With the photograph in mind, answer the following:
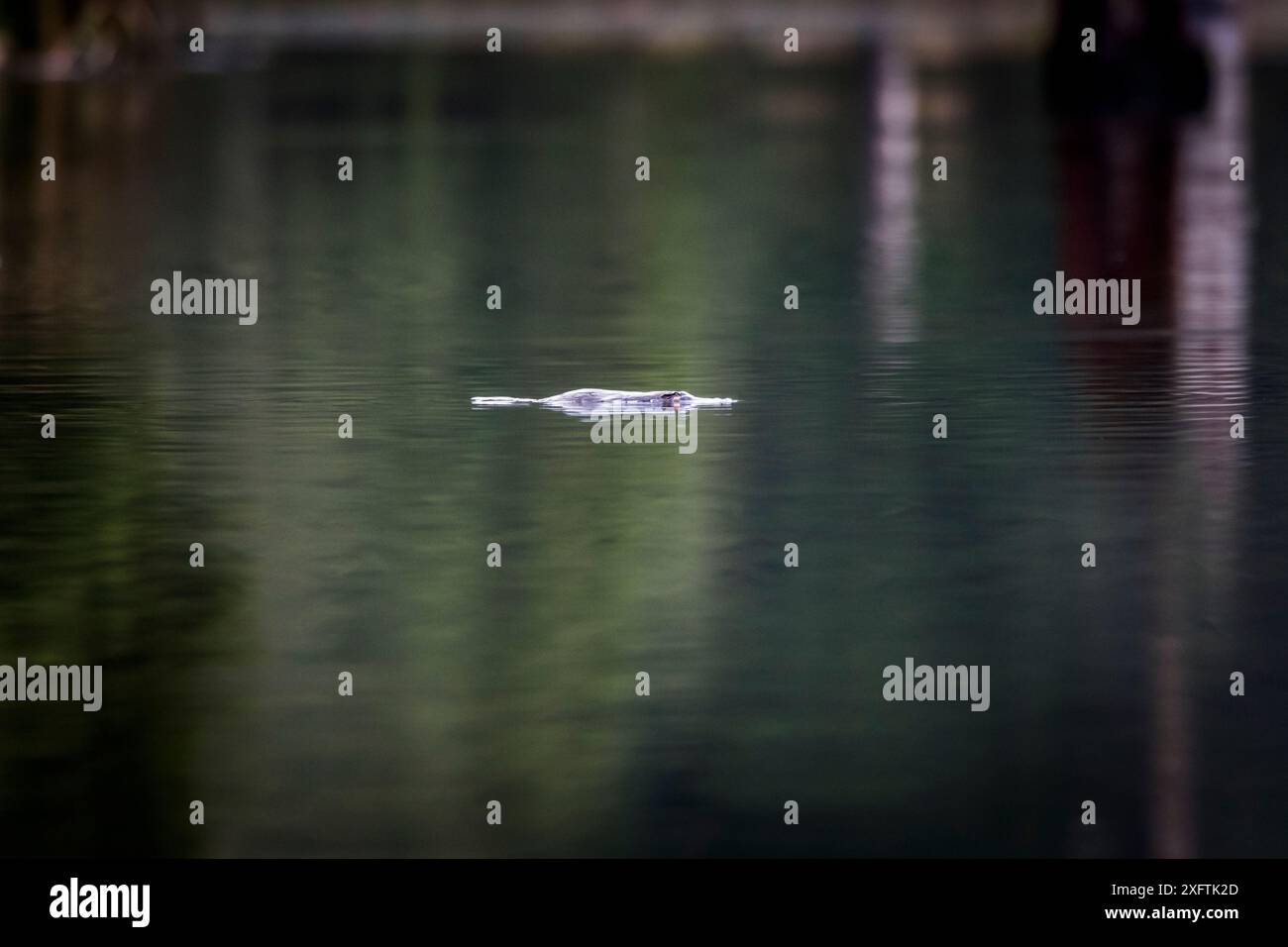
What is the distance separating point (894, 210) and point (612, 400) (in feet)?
43.5

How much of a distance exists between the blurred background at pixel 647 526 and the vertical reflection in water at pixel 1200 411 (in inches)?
1.4

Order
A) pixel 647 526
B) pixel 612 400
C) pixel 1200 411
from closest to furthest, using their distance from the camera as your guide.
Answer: pixel 647 526 → pixel 1200 411 → pixel 612 400

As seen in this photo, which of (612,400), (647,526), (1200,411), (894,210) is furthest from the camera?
(894,210)

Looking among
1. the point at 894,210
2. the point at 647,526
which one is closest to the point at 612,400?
the point at 647,526

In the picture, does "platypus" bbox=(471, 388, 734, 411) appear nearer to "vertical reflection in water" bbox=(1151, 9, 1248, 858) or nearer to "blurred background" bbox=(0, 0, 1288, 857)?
"blurred background" bbox=(0, 0, 1288, 857)

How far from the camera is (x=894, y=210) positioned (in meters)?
27.9

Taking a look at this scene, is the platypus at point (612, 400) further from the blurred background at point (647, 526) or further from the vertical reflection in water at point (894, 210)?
the vertical reflection in water at point (894, 210)

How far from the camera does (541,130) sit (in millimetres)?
39625

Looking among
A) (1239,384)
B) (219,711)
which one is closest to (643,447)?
(1239,384)

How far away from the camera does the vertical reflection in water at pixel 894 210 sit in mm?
19188

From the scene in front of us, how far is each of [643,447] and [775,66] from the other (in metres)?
46.6

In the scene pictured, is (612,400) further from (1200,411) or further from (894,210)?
(894,210)
